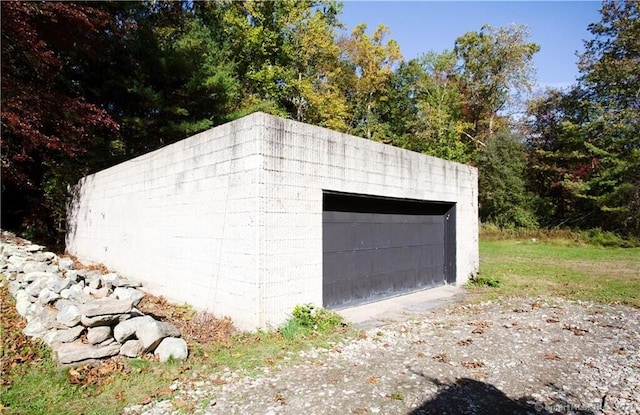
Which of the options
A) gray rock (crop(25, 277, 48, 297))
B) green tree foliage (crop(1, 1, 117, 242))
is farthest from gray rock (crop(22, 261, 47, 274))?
green tree foliage (crop(1, 1, 117, 242))

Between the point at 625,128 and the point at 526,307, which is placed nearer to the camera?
the point at 526,307

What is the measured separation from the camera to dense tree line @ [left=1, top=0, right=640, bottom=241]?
1095 cm

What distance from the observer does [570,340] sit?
5.36 meters

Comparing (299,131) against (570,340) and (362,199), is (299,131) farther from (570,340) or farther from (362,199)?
(570,340)

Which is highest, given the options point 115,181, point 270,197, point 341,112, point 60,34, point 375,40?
point 375,40

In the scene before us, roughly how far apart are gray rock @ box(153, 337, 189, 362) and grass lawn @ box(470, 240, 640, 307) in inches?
250

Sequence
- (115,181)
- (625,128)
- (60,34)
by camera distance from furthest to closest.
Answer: (625,128) < (60,34) < (115,181)

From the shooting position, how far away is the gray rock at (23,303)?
555cm

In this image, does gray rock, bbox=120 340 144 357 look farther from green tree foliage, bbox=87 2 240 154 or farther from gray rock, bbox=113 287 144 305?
green tree foliage, bbox=87 2 240 154

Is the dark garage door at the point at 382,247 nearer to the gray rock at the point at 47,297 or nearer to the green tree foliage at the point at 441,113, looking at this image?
the gray rock at the point at 47,297

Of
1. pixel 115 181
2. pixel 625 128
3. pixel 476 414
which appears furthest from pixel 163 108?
pixel 625 128

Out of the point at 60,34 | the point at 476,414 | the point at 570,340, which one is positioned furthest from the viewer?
the point at 60,34

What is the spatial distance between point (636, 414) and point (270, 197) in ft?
14.3

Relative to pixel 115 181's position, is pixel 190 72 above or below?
above
